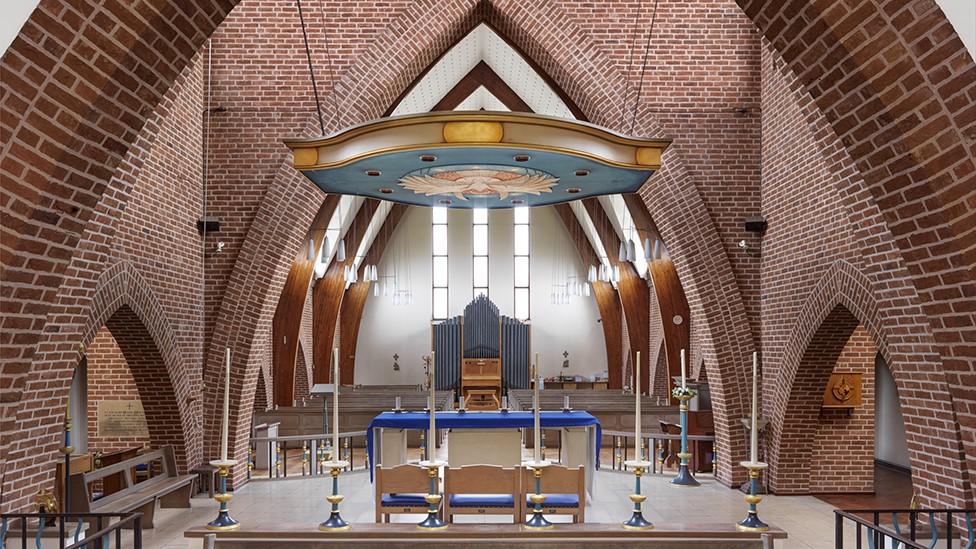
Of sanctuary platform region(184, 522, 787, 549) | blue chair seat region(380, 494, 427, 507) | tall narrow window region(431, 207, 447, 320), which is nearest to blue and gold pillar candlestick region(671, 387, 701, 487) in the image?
blue chair seat region(380, 494, 427, 507)

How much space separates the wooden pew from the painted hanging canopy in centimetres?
324

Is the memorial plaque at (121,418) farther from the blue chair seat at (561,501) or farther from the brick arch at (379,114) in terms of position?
the blue chair seat at (561,501)

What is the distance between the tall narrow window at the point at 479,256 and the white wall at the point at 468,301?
16cm

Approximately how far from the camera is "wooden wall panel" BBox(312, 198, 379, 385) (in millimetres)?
19953

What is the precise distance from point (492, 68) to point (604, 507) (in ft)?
29.6

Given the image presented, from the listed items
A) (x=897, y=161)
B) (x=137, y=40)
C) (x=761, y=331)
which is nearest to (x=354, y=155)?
(x=137, y=40)

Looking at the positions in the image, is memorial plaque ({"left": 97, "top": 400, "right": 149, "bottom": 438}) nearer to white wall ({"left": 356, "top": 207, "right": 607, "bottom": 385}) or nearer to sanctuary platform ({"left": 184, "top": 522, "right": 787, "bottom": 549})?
sanctuary platform ({"left": 184, "top": 522, "right": 787, "bottom": 549})

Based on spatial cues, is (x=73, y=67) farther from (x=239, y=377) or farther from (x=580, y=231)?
(x=580, y=231)

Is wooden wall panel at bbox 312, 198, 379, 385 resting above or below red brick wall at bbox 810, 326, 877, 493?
above

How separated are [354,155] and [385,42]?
4257mm

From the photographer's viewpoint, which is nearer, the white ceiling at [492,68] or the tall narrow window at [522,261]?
the white ceiling at [492,68]

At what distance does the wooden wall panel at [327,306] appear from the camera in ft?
65.5

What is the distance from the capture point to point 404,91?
417 inches

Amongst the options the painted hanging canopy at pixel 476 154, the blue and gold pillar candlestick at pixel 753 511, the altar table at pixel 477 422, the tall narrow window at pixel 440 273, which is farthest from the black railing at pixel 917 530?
the tall narrow window at pixel 440 273
